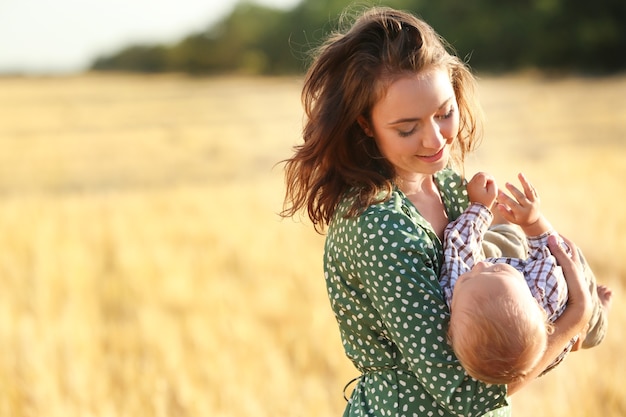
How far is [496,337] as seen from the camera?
168 cm

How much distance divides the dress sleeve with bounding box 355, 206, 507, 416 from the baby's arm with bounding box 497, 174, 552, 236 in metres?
0.26

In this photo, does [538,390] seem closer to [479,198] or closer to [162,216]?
[479,198]

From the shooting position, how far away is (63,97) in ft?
65.6

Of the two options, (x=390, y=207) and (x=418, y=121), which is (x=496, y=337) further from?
(x=418, y=121)

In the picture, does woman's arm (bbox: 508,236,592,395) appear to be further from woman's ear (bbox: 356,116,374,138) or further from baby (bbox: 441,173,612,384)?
woman's ear (bbox: 356,116,374,138)

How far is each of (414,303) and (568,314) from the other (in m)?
0.34

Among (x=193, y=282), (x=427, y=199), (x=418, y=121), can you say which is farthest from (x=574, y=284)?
(x=193, y=282)

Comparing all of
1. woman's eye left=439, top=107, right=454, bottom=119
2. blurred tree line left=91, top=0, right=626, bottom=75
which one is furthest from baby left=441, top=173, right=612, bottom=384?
blurred tree line left=91, top=0, right=626, bottom=75

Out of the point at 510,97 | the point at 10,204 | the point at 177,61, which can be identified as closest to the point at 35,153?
the point at 10,204

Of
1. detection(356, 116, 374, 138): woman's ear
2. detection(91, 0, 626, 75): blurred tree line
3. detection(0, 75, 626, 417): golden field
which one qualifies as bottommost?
detection(0, 75, 626, 417): golden field

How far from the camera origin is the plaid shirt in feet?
5.88

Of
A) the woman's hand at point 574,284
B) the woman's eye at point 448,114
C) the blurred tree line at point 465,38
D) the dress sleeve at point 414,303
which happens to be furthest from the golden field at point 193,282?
the blurred tree line at point 465,38

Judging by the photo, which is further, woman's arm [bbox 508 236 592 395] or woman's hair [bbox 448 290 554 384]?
woman's arm [bbox 508 236 592 395]

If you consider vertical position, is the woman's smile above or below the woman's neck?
above
